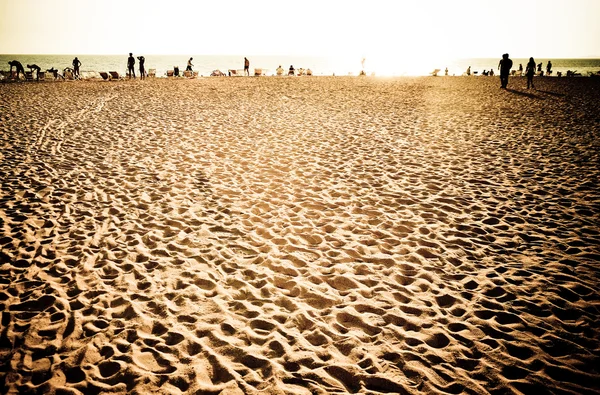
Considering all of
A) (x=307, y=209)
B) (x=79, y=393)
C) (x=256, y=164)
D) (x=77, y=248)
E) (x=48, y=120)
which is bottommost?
(x=79, y=393)

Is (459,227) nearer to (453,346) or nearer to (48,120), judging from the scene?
(453,346)

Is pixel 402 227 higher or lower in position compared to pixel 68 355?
higher

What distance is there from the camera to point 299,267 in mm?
4457

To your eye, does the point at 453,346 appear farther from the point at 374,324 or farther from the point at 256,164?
the point at 256,164

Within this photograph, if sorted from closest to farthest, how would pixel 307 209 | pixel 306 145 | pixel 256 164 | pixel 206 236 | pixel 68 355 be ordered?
1. pixel 68 355
2. pixel 206 236
3. pixel 307 209
4. pixel 256 164
5. pixel 306 145

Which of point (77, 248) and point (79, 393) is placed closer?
point (79, 393)

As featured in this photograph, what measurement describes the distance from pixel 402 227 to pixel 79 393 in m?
4.99

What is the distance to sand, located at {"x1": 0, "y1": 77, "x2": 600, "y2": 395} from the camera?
9.75 ft

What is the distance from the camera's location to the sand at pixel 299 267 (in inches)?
117

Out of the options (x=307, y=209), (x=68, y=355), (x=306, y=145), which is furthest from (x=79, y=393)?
(x=306, y=145)

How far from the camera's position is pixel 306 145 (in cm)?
1016

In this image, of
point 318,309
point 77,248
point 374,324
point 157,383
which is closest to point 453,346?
point 374,324

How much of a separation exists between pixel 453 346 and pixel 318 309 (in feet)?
5.12

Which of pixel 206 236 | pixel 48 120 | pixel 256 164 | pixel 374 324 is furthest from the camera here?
pixel 48 120
